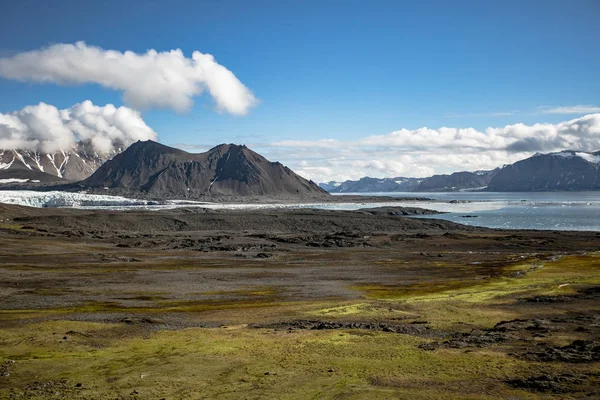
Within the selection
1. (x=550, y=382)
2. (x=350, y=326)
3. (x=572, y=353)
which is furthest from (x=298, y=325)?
(x=550, y=382)

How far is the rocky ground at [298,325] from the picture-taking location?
22.1 meters

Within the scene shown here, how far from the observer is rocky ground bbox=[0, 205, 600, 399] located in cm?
2212

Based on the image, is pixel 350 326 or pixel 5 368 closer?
pixel 5 368

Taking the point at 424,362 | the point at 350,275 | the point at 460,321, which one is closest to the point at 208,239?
the point at 350,275

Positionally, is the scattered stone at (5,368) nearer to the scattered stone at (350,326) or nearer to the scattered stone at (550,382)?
the scattered stone at (350,326)

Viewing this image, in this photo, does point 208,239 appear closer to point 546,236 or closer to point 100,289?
point 100,289

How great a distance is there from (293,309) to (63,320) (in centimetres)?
1709

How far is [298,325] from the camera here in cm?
3503

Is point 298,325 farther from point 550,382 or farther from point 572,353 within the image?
point 550,382

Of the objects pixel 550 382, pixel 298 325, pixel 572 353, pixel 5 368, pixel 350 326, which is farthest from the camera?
pixel 298 325

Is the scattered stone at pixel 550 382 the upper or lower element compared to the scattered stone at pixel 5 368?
upper

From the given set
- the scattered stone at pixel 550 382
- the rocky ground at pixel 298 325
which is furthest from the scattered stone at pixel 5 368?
the scattered stone at pixel 550 382

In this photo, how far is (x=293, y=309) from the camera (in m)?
41.9

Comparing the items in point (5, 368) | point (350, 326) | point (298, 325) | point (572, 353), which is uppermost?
point (572, 353)
